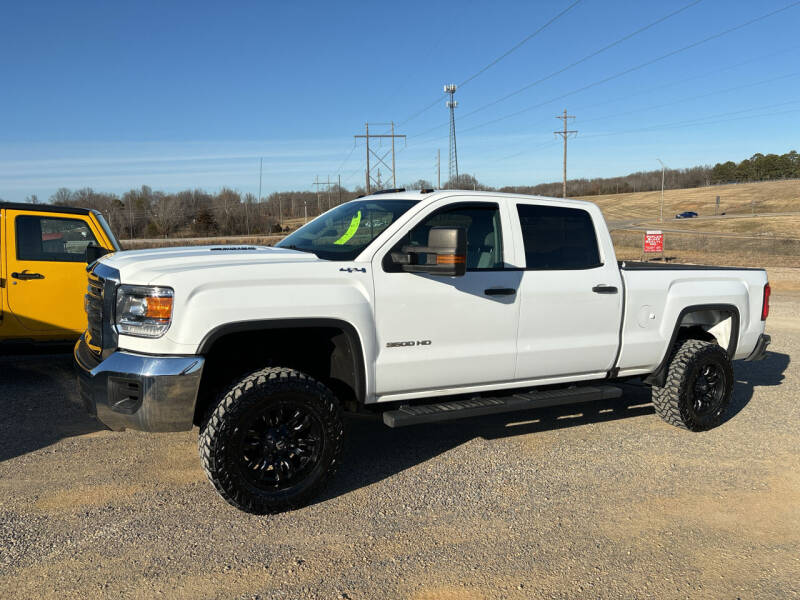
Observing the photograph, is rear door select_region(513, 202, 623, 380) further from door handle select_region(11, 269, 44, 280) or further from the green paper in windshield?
door handle select_region(11, 269, 44, 280)

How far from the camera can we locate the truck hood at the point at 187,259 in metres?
3.80

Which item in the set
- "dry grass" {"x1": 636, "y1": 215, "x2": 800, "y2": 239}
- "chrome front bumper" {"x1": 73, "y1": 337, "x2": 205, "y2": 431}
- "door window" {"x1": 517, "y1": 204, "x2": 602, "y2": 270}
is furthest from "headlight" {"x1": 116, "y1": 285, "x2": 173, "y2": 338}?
"dry grass" {"x1": 636, "y1": 215, "x2": 800, "y2": 239}

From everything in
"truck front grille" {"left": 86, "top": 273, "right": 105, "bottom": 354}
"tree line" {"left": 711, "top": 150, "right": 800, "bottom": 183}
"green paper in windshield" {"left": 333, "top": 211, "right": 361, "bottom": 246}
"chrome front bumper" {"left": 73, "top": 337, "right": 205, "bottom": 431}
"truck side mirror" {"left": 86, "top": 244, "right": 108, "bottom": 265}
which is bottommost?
"chrome front bumper" {"left": 73, "top": 337, "right": 205, "bottom": 431}

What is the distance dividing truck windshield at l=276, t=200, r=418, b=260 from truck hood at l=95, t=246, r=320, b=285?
0.82ft

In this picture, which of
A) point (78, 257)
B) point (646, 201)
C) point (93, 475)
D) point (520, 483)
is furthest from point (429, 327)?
point (646, 201)

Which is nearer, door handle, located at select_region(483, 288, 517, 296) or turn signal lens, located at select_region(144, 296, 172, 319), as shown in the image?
turn signal lens, located at select_region(144, 296, 172, 319)

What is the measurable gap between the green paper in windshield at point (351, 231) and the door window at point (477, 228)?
21.6 inches

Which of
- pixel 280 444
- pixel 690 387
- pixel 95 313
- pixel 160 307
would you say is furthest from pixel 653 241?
pixel 160 307

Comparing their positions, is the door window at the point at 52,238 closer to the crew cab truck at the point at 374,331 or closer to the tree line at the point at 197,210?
the crew cab truck at the point at 374,331

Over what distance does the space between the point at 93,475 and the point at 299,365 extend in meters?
1.63

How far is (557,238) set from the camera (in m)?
5.10

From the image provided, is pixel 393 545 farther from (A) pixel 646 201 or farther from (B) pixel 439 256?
(A) pixel 646 201

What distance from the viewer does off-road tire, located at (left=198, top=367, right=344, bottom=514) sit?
3.78 m

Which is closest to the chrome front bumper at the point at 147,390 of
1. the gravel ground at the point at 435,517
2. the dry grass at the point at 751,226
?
the gravel ground at the point at 435,517
